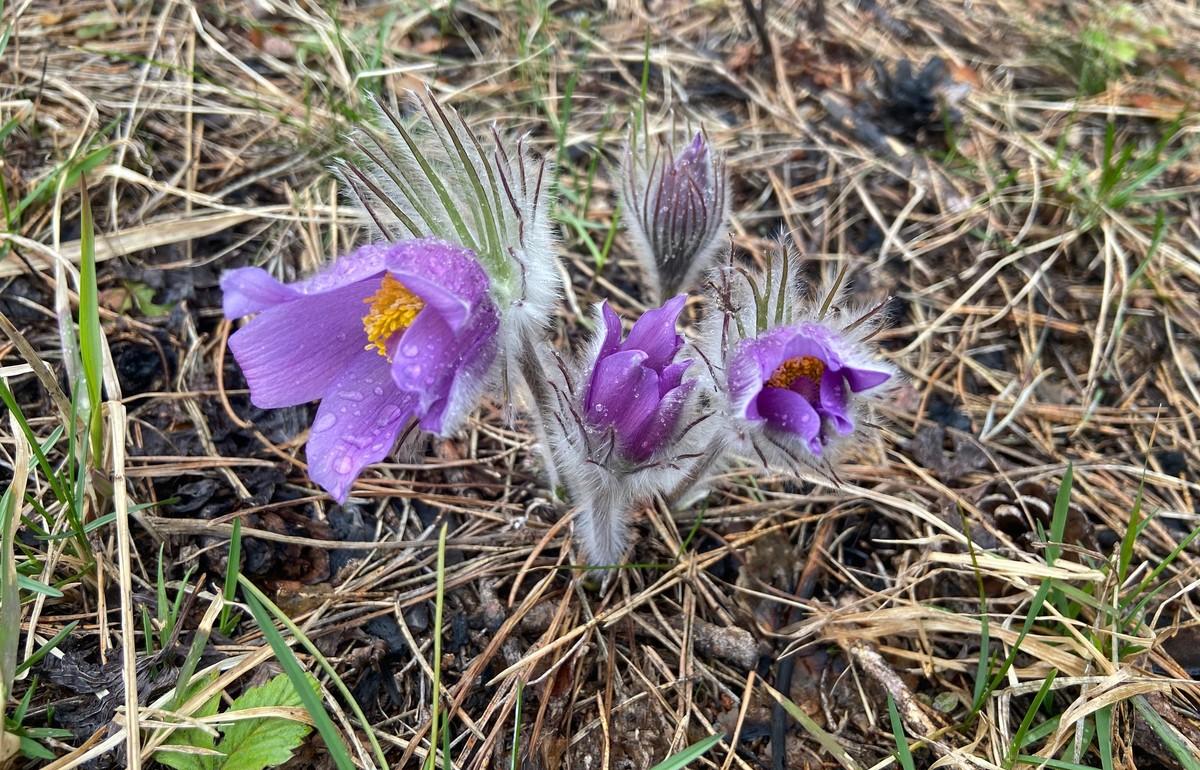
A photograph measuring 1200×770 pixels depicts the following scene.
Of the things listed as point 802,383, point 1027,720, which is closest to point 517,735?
point 802,383

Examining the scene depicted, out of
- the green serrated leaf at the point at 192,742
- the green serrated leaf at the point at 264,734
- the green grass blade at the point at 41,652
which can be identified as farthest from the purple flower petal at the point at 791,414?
the green grass blade at the point at 41,652

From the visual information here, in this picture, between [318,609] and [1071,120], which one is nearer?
[318,609]

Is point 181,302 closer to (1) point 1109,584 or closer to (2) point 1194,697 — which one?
(1) point 1109,584

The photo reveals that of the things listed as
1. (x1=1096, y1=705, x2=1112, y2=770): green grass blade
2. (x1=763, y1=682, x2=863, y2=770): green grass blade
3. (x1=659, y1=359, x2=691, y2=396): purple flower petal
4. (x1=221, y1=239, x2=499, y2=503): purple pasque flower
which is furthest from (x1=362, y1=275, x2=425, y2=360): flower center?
(x1=1096, y1=705, x2=1112, y2=770): green grass blade

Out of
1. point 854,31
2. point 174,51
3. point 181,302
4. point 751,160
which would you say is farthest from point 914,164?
point 174,51

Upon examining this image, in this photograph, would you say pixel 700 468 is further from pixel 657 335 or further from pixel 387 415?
pixel 387 415
